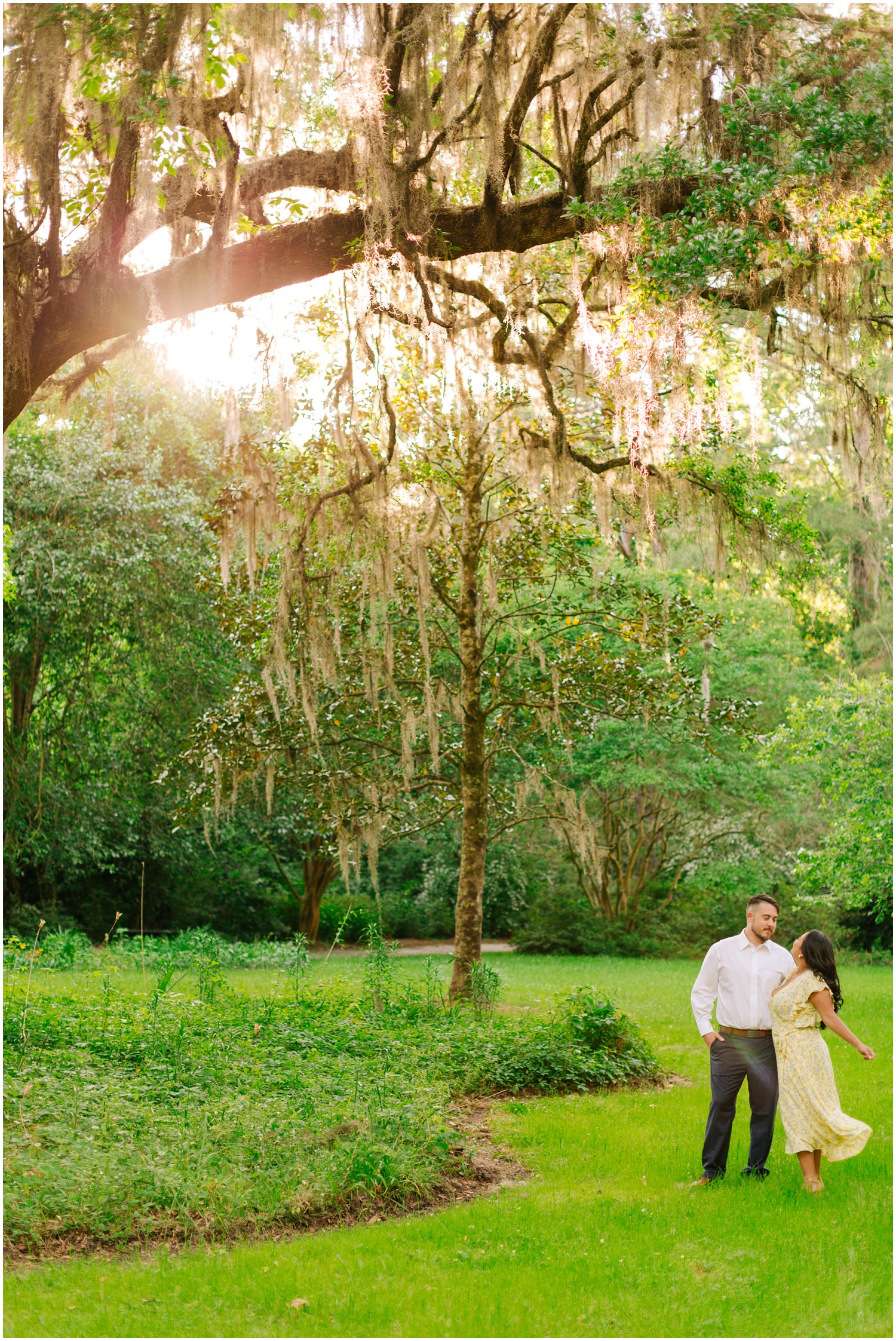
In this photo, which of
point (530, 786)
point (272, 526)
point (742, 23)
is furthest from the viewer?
point (530, 786)

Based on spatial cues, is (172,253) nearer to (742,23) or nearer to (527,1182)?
(742,23)

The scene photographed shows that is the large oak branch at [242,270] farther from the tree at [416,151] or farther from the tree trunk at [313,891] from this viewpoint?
the tree trunk at [313,891]

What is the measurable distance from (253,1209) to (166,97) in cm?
538

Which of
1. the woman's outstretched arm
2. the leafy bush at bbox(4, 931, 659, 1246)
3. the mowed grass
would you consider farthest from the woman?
the leafy bush at bbox(4, 931, 659, 1246)

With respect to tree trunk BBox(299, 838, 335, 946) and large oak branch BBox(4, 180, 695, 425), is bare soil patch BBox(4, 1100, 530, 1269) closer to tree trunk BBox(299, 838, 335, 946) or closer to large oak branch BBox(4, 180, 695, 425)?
large oak branch BBox(4, 180, 695, 425)

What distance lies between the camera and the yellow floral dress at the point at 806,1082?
193 inches

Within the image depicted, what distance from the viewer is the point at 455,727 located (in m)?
12.0

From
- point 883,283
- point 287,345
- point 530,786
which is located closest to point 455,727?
point 530,786

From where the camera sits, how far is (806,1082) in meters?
4.99

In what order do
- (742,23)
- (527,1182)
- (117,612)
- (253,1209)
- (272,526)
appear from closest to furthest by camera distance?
(253,1209) → (527,1182) → (742,23) → (272,526) → (117,612)

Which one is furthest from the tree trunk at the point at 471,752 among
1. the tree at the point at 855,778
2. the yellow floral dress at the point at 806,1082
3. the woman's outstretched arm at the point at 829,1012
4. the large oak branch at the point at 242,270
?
the woman's outstretched arm at the point at 829,1012

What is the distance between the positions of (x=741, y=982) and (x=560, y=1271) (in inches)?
67.7

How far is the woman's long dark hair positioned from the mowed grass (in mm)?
924

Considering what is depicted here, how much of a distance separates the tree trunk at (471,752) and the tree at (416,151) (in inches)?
142
